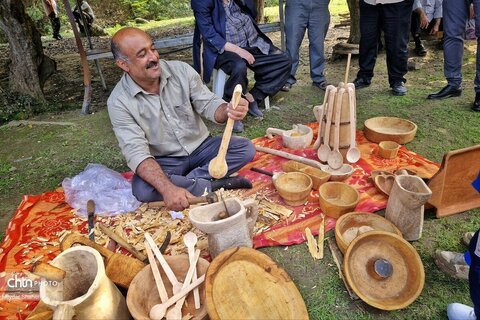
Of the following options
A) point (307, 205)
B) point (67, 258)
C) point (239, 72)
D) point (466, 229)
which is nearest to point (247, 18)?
point (239, 72)

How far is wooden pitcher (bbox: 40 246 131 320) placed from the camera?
4.83ft

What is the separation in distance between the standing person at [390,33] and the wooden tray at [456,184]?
2.53m

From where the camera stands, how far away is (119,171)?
3584 millimetres

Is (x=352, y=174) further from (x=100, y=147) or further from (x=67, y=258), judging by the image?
(x=100, y=147)

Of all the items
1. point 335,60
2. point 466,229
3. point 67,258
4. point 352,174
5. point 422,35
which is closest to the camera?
point 67,258

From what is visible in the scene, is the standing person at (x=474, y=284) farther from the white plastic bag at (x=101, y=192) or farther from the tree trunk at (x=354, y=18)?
the tree trunk at (x=354, y=18)

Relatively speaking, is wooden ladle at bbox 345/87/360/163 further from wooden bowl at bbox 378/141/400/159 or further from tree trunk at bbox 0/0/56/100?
tree trunk at bbox 0/0/56/100

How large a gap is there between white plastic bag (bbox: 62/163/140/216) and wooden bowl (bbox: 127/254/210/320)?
43.9 inches

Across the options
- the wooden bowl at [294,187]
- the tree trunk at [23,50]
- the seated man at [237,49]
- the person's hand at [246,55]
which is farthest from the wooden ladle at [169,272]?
the tree trunk at [23,50]

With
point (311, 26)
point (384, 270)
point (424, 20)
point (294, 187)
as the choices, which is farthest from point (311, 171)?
point (424, 20)

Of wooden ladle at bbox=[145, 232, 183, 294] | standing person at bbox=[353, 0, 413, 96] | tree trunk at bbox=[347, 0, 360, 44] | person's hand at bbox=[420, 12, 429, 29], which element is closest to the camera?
wooden ladle at bbox=[145, 232, 183, 294]

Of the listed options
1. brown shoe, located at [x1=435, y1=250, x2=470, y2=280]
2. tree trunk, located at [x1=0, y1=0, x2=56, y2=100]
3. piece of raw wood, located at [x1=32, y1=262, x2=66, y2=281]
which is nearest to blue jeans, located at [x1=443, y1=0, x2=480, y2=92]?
brown shoe, located at [x1=435, y1=250, x2=470, y2=280]

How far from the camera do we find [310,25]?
518 cm

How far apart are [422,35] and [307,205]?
620 cm
